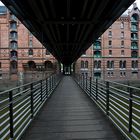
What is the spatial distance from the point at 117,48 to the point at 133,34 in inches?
219

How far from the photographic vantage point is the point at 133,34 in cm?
7300

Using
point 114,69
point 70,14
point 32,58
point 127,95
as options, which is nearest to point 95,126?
point 127,95

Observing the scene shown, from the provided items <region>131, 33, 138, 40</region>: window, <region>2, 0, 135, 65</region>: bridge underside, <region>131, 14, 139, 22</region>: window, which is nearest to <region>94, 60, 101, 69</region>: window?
<region>131, 33, 138, 40</region>: window

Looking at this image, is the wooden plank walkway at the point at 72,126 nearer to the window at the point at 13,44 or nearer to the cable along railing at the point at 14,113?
the cable along railing at the point at 14,113

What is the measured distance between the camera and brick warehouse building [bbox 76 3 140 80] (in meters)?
70.9

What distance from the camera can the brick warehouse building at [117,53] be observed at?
233ft

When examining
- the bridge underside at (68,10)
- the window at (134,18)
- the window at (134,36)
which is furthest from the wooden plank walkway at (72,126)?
the window at (134,18)

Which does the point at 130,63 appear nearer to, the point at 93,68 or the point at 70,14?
the point at 93,68

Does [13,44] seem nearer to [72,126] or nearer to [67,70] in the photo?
[67,70]

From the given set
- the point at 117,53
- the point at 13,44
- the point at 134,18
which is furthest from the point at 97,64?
the point at 13,44

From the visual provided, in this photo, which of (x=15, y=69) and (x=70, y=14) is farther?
(x=15, y=69)

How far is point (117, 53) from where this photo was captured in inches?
2827

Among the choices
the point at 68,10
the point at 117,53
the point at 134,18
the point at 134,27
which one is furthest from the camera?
the point at 134,18

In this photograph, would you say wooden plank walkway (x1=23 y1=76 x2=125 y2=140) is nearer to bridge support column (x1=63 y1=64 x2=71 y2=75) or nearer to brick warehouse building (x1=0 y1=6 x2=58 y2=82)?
brick warehouse building (x1=0 y1=6 x2=58 y2=82)
